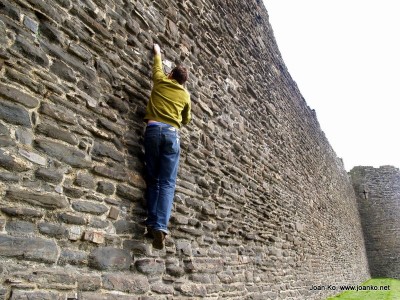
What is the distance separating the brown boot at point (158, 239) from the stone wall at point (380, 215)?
22.9 metres

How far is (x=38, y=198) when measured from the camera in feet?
8.11

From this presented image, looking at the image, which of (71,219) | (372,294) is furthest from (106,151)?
(372,294)

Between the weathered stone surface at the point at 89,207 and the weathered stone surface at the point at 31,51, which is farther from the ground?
the weathered stone surface at the point at 31,51

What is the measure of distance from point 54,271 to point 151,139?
1.50m

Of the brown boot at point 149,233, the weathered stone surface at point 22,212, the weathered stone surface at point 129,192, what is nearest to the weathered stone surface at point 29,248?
the weathered stone surface at point 22,212

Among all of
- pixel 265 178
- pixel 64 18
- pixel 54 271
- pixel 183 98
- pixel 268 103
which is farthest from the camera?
pixel 268 103

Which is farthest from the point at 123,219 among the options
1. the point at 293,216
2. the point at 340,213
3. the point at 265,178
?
the point at 340,213

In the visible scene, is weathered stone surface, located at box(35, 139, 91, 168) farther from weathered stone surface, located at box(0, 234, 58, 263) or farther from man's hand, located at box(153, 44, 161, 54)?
man's hand, located at box(153, 44, 161, 54)

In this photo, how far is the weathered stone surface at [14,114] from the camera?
237 cm

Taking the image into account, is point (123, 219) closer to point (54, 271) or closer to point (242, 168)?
point (54, 271)

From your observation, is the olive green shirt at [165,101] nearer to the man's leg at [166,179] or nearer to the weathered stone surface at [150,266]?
the man's leg at [166,179]

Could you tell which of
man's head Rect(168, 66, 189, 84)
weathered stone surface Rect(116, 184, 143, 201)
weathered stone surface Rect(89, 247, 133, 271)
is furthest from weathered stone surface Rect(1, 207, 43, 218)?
man's head Rect(168, 66, 189, 84)

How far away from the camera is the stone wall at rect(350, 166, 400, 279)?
22141 mm

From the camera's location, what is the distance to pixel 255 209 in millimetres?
6258
